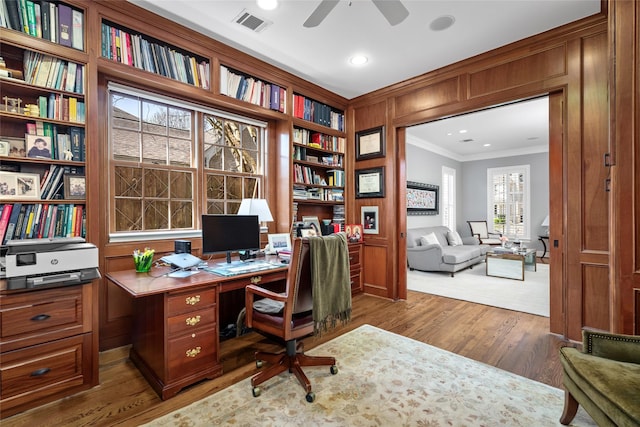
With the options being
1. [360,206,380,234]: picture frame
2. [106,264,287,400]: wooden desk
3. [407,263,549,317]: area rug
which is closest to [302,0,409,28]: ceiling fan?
[106,264,287,400]: wooden desk

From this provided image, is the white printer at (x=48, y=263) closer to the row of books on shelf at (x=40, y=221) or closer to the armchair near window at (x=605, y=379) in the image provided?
the row of books on shelf at (x=40, y=221)

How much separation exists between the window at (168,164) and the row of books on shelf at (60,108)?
38 centimetres

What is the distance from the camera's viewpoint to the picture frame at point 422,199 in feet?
20.8

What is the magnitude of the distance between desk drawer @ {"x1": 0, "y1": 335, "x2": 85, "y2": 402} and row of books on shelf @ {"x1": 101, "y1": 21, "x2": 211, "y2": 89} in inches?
83.5

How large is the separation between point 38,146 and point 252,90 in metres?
1.93

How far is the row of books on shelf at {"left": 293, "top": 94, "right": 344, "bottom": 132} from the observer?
3652 mm

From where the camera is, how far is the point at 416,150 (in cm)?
662

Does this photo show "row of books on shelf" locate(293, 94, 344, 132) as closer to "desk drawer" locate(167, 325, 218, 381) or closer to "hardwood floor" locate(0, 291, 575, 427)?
"hardwood floor" locate(0, 291, 575, 427)

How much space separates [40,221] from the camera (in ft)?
6.40

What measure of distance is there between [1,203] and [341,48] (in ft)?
9.90

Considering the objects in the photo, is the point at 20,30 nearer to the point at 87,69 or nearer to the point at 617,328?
the point at 87,69

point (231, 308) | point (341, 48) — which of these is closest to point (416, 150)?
point (341, 48)

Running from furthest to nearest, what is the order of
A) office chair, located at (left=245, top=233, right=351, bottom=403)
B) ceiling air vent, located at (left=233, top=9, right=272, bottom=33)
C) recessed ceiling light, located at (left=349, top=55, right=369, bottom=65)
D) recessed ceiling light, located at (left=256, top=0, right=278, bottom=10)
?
recessed ceiling light, located at (left=349, top=55, right=369, bottom=65)
ceiling air vent, located at (left=233, top=9, right=272, bottom=33)
recessed ceiling light, located at (left=256, top=0, right=278, bottom=10)
office chair, located at (left=245, top=233, right=351, bottom=403)

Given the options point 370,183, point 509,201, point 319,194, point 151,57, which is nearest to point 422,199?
point 509,201
